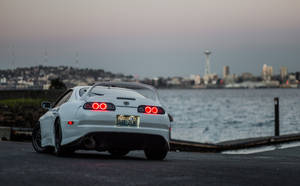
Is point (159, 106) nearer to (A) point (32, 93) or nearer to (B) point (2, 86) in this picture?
(A) point (32, 93)

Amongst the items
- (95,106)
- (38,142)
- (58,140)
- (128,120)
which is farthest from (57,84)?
(128,120)

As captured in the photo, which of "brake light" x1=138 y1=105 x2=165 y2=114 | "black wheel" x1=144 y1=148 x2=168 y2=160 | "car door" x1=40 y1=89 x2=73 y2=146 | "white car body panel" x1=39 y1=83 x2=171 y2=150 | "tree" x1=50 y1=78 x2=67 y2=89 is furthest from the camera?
"tree" x1=50 y1=78 x2=67 y2=89

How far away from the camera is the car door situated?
35.3ft

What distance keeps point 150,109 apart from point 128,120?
50 centimetres

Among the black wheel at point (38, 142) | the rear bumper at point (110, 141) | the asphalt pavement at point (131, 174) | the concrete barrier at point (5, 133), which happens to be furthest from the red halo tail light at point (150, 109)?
the concrete barrier at point (5, 133)

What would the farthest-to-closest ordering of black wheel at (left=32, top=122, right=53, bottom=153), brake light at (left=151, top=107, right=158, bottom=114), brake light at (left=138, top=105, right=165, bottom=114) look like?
1. black wheel at (left=32, top=122, right=53, bottom=153)
2. brake light at (left=151, top=107, right=158, bottom=114)
3. brake light at (left=138, top=105, right=165, bottom=114)

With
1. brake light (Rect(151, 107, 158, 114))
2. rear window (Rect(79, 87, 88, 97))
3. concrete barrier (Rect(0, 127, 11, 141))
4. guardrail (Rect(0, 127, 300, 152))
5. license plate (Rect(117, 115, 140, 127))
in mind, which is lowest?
guardrail (Rect(0, 127, 300, 152))

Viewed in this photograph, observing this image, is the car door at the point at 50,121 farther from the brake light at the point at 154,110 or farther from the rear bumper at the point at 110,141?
the brake light at the point at 154,110

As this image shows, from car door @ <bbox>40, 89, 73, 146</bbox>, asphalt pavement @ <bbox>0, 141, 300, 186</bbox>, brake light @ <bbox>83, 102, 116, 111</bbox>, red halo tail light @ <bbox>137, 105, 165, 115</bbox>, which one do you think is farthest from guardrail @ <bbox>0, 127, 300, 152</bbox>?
asphalt pavement @ <bbox>0, 141, 300, 186</bbox>

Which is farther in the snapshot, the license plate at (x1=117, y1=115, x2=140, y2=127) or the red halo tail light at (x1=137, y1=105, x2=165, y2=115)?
the red halo tail light at (x1=137, y1=105, x2=165, y2=115)

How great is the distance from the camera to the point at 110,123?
9.70 metres

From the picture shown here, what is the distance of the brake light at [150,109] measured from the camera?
10000 mm

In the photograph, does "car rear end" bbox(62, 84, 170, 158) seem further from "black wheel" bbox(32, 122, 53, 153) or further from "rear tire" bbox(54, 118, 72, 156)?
"black wheel" bbox(32, 122, 53, 153)

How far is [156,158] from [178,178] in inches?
143
